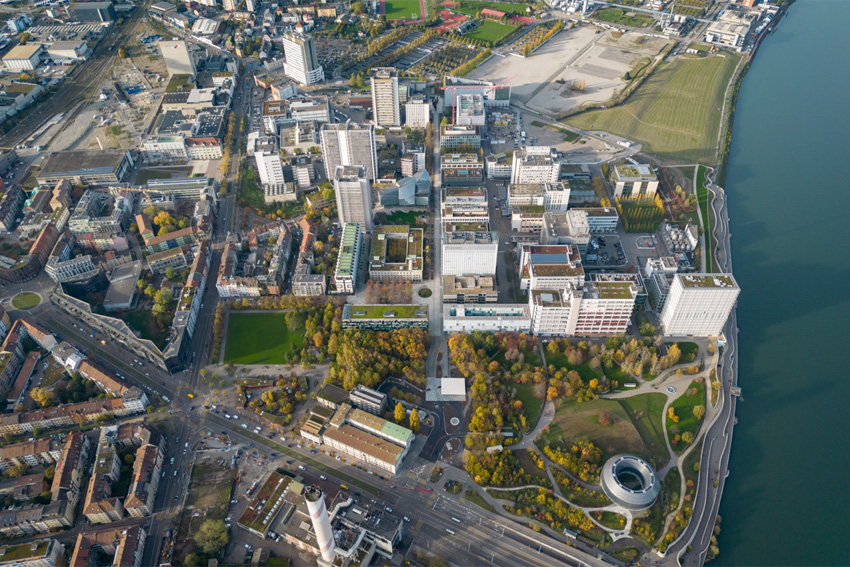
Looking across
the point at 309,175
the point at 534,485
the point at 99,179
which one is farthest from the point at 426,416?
the point at 99,179

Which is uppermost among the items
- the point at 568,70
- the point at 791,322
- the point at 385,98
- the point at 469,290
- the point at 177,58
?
the point at 177,58

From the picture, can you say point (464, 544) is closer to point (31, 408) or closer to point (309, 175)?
point (31, 408)

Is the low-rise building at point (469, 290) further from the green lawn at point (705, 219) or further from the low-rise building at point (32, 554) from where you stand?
the low-rise building at point (32, 554)

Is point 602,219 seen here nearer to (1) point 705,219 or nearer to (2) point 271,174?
(1) point 705,219

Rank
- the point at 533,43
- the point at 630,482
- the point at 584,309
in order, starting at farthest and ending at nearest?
the point at 533,43, the point at 584,309, the point at 630,482

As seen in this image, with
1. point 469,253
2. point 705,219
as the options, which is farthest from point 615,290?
point 705,219
